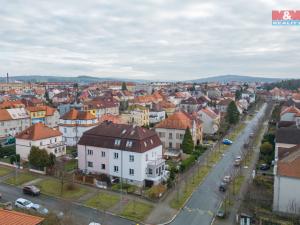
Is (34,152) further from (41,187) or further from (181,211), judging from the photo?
(181,211)

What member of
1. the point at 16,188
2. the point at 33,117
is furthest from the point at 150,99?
the point at 16,188

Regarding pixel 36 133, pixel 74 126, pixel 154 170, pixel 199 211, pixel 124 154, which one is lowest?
pixel 199 211

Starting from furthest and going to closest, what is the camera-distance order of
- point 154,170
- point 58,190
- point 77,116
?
1. point 77,116
2. point 154,170
3. point 58,190

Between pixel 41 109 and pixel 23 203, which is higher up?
pixel 41 109

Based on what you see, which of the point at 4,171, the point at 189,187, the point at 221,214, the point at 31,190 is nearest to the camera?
the point at 221,214

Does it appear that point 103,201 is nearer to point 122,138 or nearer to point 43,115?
point 122,138

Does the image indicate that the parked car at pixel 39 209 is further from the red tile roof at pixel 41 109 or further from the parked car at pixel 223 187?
the red tile roof at pixel 41 109

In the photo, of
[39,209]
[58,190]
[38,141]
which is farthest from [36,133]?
[39,209]
